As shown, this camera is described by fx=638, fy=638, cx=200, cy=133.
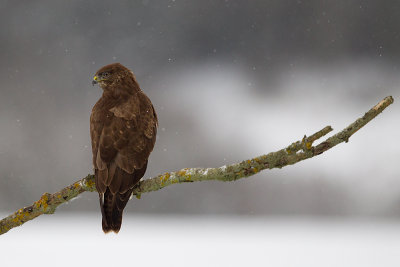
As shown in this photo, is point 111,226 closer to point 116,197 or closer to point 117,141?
point 116,197

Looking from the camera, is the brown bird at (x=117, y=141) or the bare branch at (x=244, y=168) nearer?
the bare branch at (x=244, y=168)

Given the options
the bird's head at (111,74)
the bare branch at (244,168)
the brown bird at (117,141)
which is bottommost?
the bare branch at (244,168)

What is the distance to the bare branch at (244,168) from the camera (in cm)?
287

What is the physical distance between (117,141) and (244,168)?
55.6 inches

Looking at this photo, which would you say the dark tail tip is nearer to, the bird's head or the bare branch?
the bare branch

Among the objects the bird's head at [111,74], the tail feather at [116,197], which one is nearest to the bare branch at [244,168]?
the tail feather at [116,197]

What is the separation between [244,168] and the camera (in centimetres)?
321

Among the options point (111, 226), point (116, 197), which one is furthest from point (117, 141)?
point (111, 226)

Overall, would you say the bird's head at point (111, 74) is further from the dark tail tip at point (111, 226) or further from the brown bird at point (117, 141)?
the dark tail tip at point (111, 226)

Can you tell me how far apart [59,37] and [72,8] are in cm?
155

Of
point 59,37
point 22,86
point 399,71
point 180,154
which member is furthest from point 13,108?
point 399,71

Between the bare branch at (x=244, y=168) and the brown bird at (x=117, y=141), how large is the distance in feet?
1.08

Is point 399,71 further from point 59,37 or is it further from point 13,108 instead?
point 13,108

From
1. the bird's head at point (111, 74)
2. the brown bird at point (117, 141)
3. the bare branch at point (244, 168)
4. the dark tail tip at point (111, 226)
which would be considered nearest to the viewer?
the bare branch at point (244, 168)
